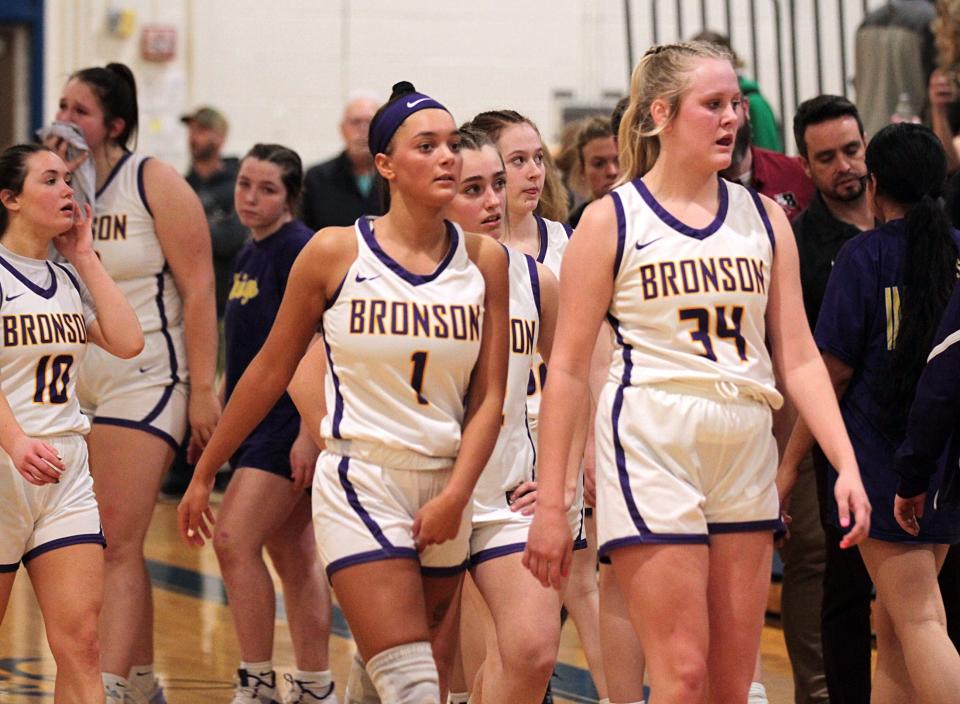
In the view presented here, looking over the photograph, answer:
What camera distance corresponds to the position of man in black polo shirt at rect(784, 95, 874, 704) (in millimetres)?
4461

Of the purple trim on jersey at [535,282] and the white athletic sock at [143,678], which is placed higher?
the purple trim on jersey at [535,282]

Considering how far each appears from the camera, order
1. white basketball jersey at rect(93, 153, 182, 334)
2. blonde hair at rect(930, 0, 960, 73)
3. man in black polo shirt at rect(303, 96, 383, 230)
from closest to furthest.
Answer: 1. white basketball jersey at rect(93, 153, 182, 334)
2. blonde hair at rect(930, 0, 960, 73)
3. man in black polo shirt at rect(303, 96, 383, 230)

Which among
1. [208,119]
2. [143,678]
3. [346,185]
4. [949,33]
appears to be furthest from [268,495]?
[208,119]

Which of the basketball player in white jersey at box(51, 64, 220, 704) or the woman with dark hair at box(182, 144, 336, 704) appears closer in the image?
the basketball player in white jersey at box(51, 64, 220, 704)

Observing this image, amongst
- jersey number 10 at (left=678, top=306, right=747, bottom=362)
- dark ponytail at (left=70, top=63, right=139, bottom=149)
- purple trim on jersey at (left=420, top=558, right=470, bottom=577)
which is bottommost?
purple trim on jersey at (left=420, top=558, right=470, bottom=577)

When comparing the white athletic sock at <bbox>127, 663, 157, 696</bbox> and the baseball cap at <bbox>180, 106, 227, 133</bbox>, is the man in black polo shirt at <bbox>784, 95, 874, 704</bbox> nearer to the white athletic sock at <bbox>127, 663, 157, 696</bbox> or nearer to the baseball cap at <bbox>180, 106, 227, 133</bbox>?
the white athletic sock at <bbox>127, 663, 157, 696</bbox>

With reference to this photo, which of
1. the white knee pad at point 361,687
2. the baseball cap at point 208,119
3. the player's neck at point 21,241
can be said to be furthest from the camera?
the baseball cap at point 208,119

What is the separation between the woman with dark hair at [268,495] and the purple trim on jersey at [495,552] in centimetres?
134

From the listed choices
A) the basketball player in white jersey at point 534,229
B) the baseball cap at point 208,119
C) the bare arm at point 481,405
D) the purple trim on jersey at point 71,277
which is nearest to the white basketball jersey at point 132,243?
the purple trim on jersey at point 71,277

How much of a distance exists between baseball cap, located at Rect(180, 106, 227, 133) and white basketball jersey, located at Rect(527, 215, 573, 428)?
17.8 feet

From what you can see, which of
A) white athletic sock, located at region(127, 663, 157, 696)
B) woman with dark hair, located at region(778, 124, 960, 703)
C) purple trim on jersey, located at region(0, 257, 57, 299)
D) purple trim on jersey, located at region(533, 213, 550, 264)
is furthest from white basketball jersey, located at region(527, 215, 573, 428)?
white athletic sock, located at region(127, 663, 157, 696)

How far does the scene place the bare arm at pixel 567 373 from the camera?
10.9ft

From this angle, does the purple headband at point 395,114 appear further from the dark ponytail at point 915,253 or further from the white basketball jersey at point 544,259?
the dark ponytail at point 915,253

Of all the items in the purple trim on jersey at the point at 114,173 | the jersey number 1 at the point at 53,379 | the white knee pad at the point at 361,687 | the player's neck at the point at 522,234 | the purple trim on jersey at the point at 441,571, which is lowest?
the white knee pad at the point at 361,687
